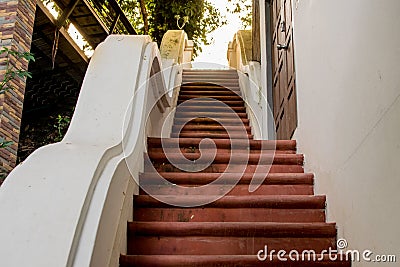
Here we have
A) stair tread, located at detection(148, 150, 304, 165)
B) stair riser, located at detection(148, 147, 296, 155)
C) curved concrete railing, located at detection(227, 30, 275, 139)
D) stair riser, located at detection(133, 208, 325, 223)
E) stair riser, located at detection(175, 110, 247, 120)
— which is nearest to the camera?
stair riser, located at detection(133, 208, 325, 223)

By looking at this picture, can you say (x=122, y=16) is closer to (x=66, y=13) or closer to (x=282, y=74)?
(x=66, y=13)

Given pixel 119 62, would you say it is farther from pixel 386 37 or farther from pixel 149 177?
pixel 386 37

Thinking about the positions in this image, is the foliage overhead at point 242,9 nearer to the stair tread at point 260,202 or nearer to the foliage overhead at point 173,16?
the foliage overhead at point 173,16

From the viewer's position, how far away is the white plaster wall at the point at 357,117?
1.93m

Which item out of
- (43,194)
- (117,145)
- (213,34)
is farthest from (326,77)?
(213,34)

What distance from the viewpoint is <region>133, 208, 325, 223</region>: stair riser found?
2910 mm

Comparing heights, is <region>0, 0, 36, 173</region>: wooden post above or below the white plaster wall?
above

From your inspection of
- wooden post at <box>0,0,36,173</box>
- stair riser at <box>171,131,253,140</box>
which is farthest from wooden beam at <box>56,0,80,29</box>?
stair riser at <box>171,131,253,140</box>

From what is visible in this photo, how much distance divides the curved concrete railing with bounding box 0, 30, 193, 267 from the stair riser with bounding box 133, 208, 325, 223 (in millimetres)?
174

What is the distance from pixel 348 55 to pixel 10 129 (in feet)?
10.7

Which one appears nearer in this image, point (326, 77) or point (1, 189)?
point (1, 189)

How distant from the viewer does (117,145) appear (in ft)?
7.50

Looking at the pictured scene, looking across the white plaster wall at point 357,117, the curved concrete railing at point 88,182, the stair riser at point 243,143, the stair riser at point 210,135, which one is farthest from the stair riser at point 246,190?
the stair riser at point 210,135

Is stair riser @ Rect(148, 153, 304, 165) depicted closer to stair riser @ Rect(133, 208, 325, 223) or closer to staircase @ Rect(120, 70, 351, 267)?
staircase @ Rect(120, 70, 351, 267)
